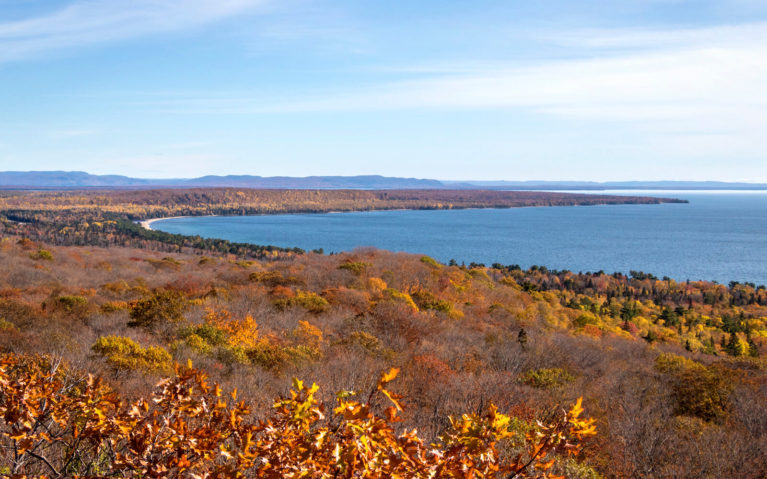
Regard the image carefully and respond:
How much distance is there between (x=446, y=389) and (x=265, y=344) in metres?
8.24

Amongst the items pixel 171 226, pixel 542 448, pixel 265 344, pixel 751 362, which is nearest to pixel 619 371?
pixel 751 362

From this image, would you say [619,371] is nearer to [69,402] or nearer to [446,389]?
[446,389]

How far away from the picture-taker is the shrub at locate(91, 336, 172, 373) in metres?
15.1

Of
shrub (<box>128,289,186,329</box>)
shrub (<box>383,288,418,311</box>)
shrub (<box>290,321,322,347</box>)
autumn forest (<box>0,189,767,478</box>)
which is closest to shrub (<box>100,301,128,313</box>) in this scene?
autumn forest (<box>0,189,767,478</box>)

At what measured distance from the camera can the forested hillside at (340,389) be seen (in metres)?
3.37

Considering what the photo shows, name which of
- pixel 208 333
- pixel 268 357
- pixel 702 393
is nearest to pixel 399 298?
pixel 208 333

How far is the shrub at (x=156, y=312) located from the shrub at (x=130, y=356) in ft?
16.8

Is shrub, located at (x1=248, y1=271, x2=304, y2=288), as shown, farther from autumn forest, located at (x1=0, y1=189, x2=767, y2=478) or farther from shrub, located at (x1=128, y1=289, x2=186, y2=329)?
shrub, located at (x1=128, y1=289, x2=186, y2=329)

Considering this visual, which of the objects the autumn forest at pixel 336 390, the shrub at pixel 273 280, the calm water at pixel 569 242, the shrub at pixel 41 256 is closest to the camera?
the autumn forest at pixel 336 390

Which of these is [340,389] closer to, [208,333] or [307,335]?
[307,335]

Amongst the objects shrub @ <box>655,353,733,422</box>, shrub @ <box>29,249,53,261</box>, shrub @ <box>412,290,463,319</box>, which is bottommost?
shrub @ <box>412,290,463,319</box>

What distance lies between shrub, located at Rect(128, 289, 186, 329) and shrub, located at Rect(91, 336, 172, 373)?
511 cm

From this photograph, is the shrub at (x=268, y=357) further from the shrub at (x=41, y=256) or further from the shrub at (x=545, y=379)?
the shrub at (x=41, y=256)

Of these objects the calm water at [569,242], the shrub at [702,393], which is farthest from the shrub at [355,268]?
A: the calm water at [569,242]
